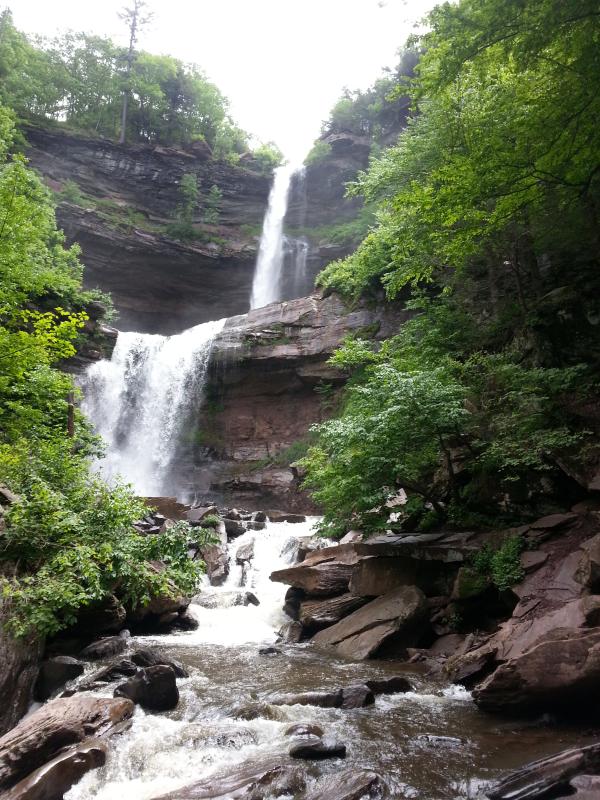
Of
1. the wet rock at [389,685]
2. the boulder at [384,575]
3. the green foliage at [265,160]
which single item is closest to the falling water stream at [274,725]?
the wet rock at [389,685]

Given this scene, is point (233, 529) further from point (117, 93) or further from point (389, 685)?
point (117, 93)

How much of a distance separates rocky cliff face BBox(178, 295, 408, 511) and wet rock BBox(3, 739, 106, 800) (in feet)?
64.6

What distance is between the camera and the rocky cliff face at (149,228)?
114 feet

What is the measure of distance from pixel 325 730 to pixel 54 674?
4.02 m

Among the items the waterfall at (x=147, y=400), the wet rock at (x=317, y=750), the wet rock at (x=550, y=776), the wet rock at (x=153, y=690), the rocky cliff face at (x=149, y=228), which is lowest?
the wet rock at (x=153, y=690)

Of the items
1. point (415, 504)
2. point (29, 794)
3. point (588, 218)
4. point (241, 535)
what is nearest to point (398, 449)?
point (415, 504)

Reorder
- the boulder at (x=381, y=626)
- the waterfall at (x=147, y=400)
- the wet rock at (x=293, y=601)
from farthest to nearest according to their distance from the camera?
the waterfall at (x=147, y=400), the wet rock at (x=293, y=601), the boulder at (x=381, y=626)

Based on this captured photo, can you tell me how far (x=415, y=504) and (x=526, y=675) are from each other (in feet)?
17.1

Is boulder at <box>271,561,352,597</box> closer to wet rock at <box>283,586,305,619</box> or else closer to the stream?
wet rock at <box>283,586,305,619</box>

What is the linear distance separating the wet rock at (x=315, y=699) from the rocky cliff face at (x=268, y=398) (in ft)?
58.4

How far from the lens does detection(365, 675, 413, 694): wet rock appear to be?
697 centimetres

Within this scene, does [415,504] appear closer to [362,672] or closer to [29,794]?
[362,672]

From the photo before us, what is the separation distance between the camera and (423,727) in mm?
5801

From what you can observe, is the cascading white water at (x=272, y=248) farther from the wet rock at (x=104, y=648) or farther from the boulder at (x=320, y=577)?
the wet rock at (x=104, y=648)
